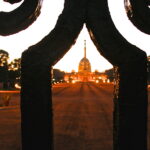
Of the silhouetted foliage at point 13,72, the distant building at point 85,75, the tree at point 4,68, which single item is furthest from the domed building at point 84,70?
the tree at point 4,68

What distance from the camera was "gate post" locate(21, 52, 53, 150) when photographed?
1414mm

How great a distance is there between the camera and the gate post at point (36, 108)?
4.64 feet

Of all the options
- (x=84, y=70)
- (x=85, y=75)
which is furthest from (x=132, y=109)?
(x=85, y=75)

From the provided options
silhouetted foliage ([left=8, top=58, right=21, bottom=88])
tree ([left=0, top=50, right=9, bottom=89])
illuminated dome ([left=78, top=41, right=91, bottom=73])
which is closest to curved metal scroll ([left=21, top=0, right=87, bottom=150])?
tree ([left=0, top=50, right=9, bottom=89])

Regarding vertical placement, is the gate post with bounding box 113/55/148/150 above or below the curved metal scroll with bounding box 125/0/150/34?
below

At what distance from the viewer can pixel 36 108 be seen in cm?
142

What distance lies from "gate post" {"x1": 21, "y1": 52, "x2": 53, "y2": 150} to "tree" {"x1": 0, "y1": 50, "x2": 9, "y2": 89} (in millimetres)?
53386

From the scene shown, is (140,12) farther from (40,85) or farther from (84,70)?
(84,70)

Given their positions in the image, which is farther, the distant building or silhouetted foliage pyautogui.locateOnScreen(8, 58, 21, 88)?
the distant building

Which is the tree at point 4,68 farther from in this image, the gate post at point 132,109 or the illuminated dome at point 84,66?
the illuminated dome at point 84,66

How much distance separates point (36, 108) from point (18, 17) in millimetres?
440

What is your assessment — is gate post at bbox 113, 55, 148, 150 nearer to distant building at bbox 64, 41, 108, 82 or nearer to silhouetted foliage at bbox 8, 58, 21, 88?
silhouetted foliage at bbox 8, 58, 21, 88

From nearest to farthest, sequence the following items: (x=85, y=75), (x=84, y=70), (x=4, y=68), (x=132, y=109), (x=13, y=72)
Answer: (x=132, y=109), (x=4, y=68), (x=13, y=72), (x=84, y=70), (x=85, y=75)

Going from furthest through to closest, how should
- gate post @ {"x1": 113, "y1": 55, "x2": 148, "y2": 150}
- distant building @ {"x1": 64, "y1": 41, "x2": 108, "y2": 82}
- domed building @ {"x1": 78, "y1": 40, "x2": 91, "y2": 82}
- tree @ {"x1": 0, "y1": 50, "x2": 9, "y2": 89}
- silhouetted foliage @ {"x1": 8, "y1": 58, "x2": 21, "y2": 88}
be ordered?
distant building @ {"x1": 64, "y1": 41, "x2": 108, "y2": 82} → domed building @ {"x1": 78, "y1": 40, "x2": 91, "y2": 82} → silhouetted foliage @ {"x1": 8, "y1": 58, "x2": 21, "y2": 88} → tree @ {"x1": 0, "y1": 50, "x2": 9, "y2": 89} → gate post @ {"x1": 113, "y1": 55, "x2": 148, "y2": 150}
